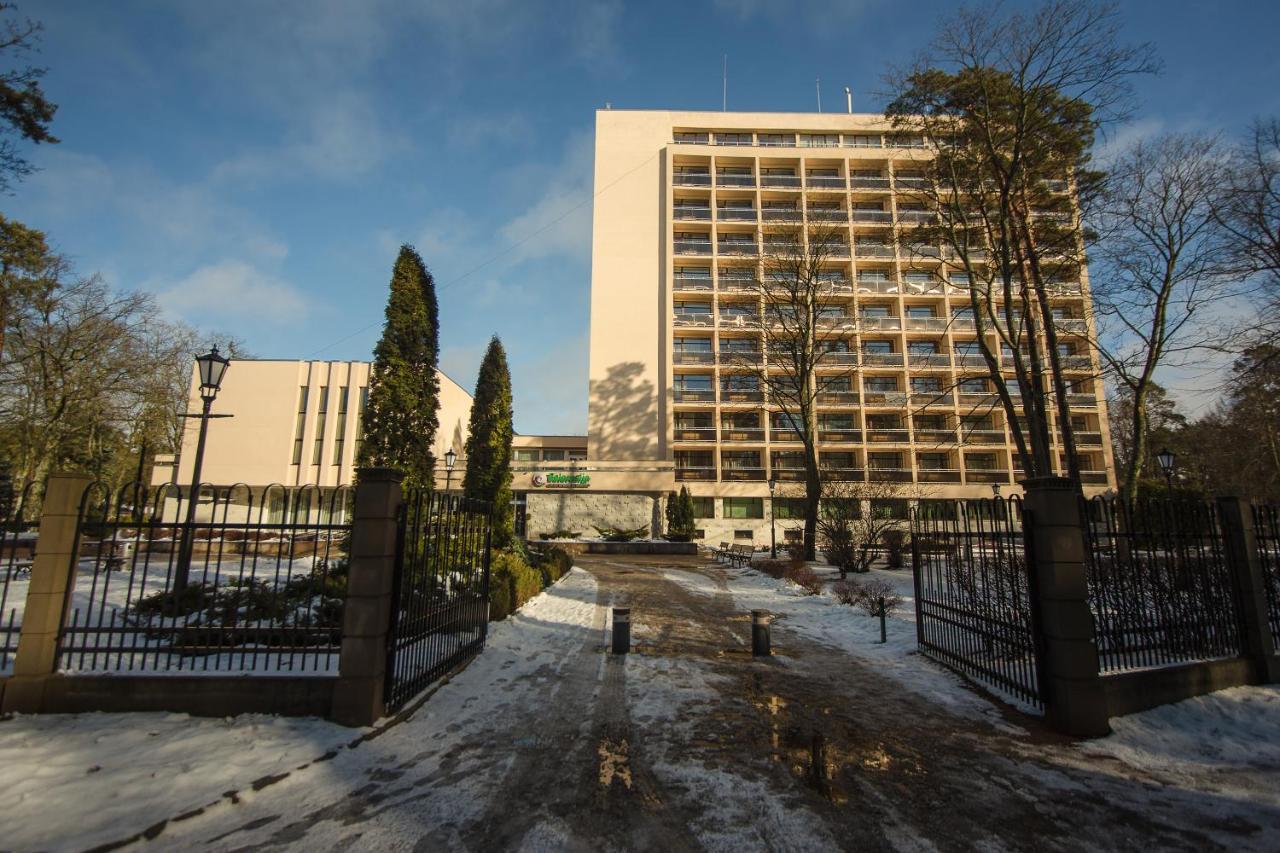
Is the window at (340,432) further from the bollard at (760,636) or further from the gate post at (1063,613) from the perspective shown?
the gate post at (1063,613)

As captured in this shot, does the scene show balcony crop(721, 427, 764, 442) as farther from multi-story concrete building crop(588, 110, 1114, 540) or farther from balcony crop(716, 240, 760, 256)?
balcony crop(716, 240, 760, 256)

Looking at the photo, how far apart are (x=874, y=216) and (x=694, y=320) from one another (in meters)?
18.0

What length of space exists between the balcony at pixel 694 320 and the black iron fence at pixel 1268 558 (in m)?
39.8

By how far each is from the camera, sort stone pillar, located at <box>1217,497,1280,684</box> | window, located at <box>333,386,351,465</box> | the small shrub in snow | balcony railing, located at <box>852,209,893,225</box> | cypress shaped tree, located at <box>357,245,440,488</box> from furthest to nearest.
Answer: balcony railing, located at <box>852,209,893,225</box> < window, located at <box>333,386,351,465</box> < the small shrub in snow < cypress shaped tree, located at <box>357,245,440,488</box> < stone pillar, located at <box>1217,497,1280,684</box>

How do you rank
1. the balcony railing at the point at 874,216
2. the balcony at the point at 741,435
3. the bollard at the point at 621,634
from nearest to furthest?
the bollard at the point at 621,634, the balcony at the point at 741,435, the balcony railing at the point at 874,216

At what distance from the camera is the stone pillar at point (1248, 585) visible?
702 cm

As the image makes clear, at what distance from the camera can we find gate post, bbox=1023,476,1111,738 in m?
5.59

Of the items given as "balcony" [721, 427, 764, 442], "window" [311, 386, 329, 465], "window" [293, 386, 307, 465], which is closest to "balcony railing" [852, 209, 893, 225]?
"balcony" [721, 427, 764, 442]

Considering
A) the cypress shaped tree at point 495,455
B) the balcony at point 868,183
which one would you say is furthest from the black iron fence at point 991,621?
the balcony at point 868,183

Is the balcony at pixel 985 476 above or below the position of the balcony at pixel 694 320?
below

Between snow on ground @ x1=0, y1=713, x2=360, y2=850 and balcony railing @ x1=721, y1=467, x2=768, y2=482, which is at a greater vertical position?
balcony railing @ x1=721, y1=467, x2=768, y2=482

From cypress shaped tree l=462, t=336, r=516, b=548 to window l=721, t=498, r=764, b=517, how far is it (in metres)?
26.4

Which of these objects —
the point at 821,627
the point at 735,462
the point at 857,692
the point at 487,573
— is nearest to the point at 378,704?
the point at 487,573

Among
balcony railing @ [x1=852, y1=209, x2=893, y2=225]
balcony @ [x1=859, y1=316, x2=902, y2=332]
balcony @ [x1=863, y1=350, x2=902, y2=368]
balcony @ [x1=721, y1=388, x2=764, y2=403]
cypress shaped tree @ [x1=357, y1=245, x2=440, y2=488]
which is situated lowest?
cypress shaped tree @ [x1=357, y1=245, x2=440, y2=488]
